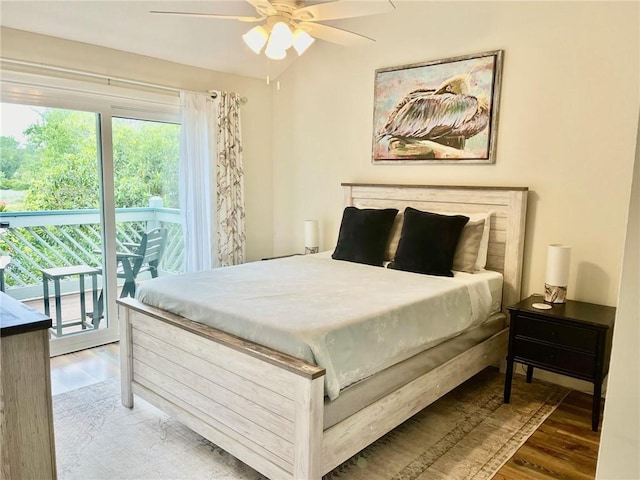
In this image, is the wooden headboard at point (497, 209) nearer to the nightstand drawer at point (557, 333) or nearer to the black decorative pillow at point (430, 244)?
the black decorative pillow at point (430, 244)

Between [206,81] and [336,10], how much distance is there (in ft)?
7.11

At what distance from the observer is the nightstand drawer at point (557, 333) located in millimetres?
2521

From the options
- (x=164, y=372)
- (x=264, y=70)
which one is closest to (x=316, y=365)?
(x=164, y=372)

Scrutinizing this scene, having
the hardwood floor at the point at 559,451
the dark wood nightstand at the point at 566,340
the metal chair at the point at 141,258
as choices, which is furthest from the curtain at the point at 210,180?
the hardwood floor at the point at 559,451

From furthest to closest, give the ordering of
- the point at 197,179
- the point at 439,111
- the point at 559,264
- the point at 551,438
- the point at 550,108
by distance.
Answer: the point at 197,179 → the point at 439,111 → the point at 550,108 → the point at 559,264 → the point at 551,438

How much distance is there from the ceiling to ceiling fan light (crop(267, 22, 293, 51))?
4.37ft

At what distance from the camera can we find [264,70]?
4547 mm

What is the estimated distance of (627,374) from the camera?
0.75 metres

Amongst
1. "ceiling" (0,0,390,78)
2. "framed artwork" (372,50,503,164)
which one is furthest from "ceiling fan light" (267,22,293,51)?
"framed artwork" (372,50,503,164)

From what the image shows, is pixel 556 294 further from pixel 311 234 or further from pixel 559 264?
pixel 311 234

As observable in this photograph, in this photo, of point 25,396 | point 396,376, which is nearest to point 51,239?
point 25,396

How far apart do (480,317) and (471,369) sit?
0.33 meters

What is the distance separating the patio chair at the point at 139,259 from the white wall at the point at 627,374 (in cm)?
372

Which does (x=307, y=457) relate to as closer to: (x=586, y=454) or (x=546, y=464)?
(x=546, y=464)
